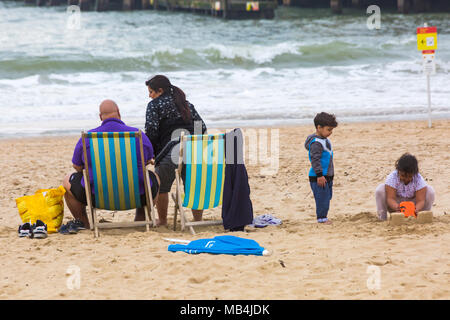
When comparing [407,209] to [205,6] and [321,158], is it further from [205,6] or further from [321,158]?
[205,6]

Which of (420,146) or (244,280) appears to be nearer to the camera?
(244,280)

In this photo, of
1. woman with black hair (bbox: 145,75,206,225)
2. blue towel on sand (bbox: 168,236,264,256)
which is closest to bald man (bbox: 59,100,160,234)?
woman with black hair (bbox: 145,75,206,225)

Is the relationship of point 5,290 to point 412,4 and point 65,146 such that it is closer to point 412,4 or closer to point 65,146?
point 65,146

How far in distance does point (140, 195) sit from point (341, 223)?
156 centimetres

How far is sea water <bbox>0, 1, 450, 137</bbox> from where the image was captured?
40.1ft

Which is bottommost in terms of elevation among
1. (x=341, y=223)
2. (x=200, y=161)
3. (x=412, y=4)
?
(x=341, y=223)

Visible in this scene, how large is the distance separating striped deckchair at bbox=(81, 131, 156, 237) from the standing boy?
1.25 meters

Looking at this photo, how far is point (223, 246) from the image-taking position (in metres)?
4.32

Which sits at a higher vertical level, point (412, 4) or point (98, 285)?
point (412, 4)

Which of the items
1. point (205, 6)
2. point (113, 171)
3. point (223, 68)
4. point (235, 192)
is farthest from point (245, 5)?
point (113, 171)

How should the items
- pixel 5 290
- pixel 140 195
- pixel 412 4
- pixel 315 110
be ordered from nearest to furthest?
pixel 5 290, pixel 140 195, pixel 315 110, pixel 412 4

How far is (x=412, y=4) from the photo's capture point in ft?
109
